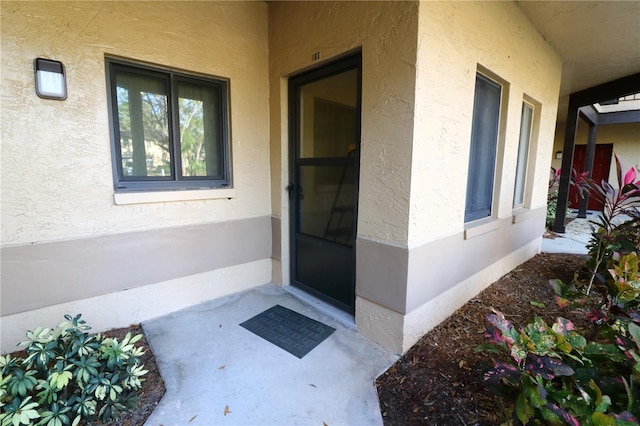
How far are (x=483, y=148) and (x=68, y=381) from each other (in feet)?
12.9

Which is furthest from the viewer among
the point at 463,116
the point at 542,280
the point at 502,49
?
the point at 542,280

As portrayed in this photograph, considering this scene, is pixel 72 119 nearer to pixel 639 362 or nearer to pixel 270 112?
pixel 270 112

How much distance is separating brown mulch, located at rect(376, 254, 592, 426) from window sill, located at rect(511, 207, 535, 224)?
96 cm

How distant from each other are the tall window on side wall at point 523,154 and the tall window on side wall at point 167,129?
13.1 feet

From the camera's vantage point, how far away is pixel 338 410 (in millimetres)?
1753

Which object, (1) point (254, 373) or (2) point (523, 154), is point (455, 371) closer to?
(1) point (254, 373)

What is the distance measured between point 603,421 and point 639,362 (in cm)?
36

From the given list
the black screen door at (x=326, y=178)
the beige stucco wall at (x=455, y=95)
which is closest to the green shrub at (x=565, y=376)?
the beige stucco wall at (x=455, y=95)

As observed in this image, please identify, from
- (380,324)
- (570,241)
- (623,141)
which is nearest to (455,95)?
(380,324)

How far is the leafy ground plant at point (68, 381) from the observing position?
1490 millimetres

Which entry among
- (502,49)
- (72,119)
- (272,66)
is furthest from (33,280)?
(502,49)

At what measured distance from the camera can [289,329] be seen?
2574 mm

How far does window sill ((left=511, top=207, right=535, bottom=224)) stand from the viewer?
152 inches

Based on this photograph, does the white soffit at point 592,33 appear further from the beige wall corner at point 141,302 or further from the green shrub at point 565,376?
the beige wall corner at point 141,302
